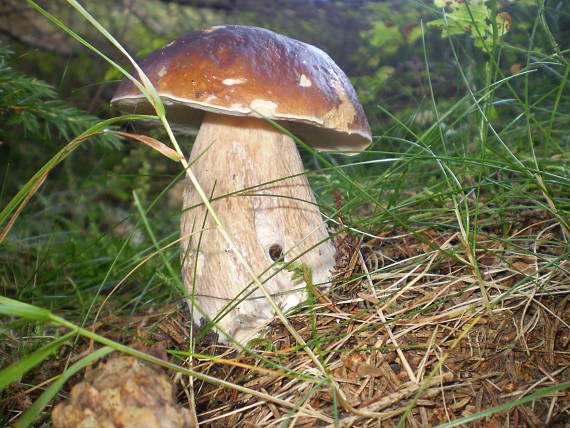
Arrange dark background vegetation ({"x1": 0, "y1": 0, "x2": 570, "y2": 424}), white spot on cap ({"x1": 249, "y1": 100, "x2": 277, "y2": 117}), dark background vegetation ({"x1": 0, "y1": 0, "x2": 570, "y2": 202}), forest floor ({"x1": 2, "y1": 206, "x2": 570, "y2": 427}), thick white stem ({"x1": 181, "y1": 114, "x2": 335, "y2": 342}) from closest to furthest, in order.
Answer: forest floor ({"x1": 2, "y1": 206, "x2": 570, "y2": 427})
white spot on cap ({"x1": 249, "y1": 100, "x2": 277, "y2": 117})
thick white stem ({"x1": 181, "y1": 114, "x2": 335, "y2": 342})
dark background vegetation ({"x1": 0, "y1": 0, "x2": 570, "y2": 424})
dark background vegetation ({"x1": 0, "y1": 0, "x2": 570, "y2": 202})

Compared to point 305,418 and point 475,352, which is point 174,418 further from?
point 475,352

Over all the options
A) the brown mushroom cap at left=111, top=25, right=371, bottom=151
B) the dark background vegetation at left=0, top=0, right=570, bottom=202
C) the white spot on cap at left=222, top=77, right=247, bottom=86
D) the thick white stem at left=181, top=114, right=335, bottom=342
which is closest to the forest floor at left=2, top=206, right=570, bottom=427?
the thick white stem at left=181, top=114, right=335, bottom=342

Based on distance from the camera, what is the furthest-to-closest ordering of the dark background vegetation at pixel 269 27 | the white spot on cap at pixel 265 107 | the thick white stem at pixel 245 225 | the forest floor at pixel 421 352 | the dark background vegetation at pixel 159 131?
the dark background vegetation at pixel 269 27, the dark background vegetation at pixel 159 131, the thick white stem at pixel 245 225, the white spot on cap at pixel 265 107, the forest floor at pixel 421 352

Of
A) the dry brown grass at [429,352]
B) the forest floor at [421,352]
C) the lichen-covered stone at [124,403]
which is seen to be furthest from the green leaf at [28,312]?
the dry brown grass at [429,352]

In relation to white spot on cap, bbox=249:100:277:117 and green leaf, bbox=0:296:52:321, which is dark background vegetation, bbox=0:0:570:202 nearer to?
white spot on cap, bbox=249:100:277:117

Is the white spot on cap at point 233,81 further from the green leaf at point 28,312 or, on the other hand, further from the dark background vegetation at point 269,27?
the dark background vegetation at point 269,27

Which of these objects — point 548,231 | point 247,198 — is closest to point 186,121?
point 247,198

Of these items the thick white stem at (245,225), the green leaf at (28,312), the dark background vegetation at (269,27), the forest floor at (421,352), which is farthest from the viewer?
the dark background vegetation at (269,27)

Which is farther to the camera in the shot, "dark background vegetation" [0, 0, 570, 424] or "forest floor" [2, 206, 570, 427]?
"dark background vegetation" [0, 0, 570, 424]

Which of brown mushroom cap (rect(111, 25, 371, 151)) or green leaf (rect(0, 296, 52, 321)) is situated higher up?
brown mushroom cap (rect(111, 25, 371, 151))
